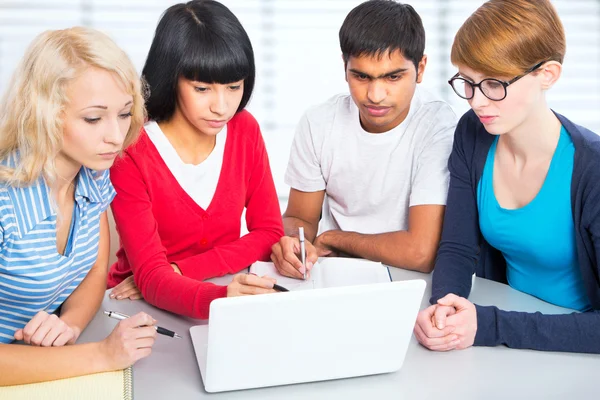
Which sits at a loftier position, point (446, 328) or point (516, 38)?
point (516, 38)

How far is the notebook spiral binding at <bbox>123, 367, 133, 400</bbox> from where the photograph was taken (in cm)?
122

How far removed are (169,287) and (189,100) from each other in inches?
16.3

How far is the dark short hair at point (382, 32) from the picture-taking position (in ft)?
6.01

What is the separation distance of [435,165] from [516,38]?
486 mm

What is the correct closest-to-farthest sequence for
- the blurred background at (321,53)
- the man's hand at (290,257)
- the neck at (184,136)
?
the man's hand at (290,257) < the neck at (184,136) < the blurred background at (321,53)

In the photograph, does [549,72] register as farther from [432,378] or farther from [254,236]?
[254,236]

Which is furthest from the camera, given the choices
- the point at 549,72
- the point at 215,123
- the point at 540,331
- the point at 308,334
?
the point at 215,123

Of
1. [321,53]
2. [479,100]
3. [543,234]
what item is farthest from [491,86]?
[321,53]

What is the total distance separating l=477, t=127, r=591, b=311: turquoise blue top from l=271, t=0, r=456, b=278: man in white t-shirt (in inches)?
7.1

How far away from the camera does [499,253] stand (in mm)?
1774

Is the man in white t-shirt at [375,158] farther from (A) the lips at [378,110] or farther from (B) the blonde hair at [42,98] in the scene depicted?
(B) the blonde hair at [42,98]

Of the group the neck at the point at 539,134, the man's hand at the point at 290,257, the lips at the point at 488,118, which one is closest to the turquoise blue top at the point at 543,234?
the neck at the point at 539,134

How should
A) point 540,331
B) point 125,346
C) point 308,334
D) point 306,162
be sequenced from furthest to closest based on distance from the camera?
point 306,162 → point 540,331 → point 125,346 → point 308,334

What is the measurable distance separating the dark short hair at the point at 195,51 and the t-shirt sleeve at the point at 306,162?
388 mm
